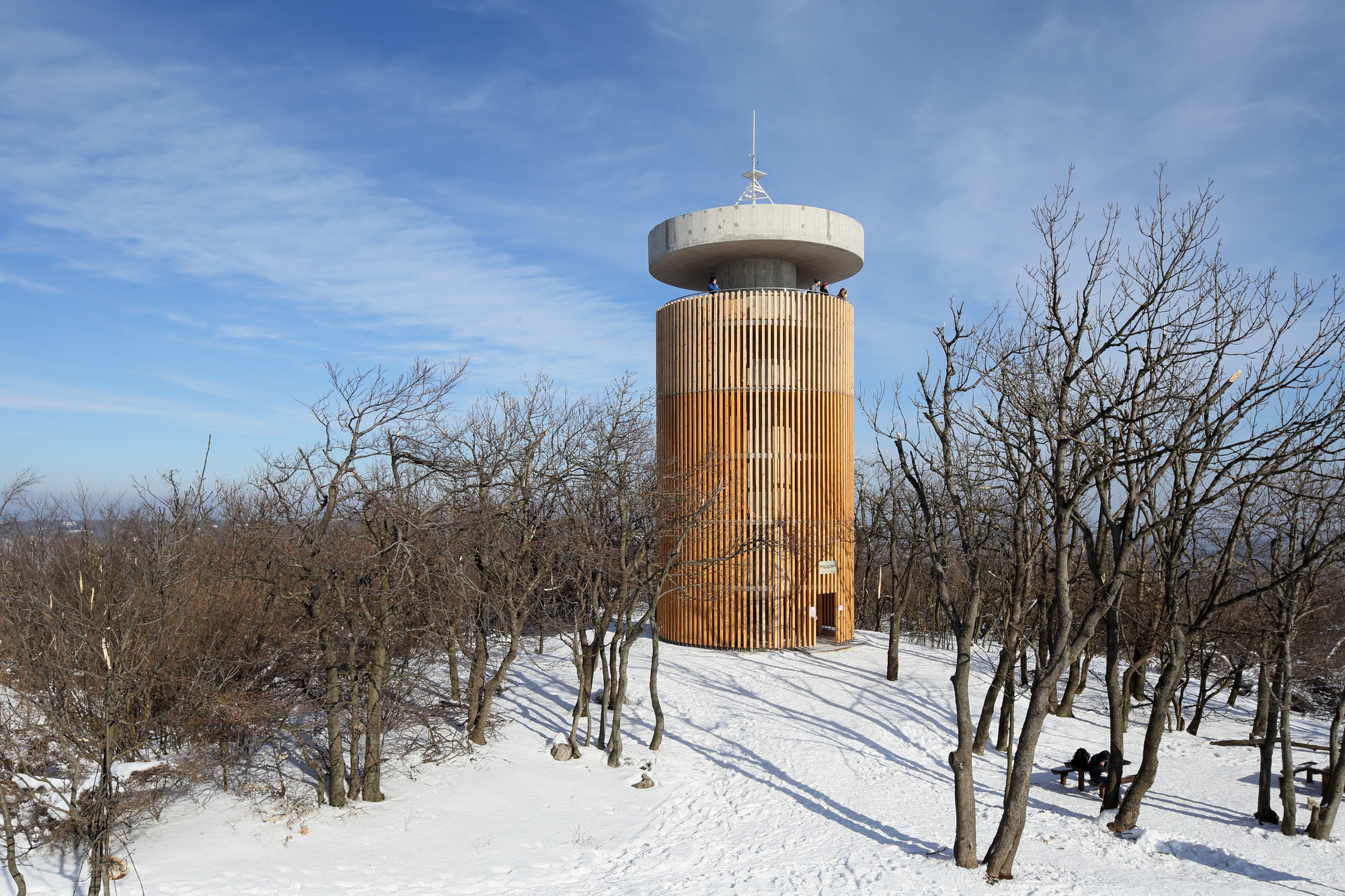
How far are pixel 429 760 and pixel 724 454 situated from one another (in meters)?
10.3

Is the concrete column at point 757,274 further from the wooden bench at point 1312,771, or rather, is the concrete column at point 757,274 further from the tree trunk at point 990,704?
the wooden bench at point 1312,771

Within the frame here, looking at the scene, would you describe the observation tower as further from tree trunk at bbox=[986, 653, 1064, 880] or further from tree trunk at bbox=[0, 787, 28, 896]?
tree trunk at bbox=[0, 787, 28, 896]

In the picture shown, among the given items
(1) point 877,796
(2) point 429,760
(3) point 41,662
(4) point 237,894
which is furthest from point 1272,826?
(3) point 41,662

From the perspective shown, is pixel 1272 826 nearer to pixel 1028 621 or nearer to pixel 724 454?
pixel 1028 621

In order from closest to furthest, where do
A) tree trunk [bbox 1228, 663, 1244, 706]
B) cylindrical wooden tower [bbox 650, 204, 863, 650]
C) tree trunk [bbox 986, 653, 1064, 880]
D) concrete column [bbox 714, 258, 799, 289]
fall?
1. tree trunk [bbox 986, 653, 1064, 880]
2. tree trunk [bbox 1228, 663, 1244, 706]
3. cylindrical wooden tower [bbox 650, 204, 863, 650]
4. concrete column [bbox 714, 258, 799, 289]

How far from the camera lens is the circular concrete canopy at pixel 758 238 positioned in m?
19.4

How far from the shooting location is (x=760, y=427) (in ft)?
65.7

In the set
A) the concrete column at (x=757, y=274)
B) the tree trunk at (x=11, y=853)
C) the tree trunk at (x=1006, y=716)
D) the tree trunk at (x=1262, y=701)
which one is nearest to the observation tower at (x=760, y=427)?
the concrete column at (x=757, y=274)

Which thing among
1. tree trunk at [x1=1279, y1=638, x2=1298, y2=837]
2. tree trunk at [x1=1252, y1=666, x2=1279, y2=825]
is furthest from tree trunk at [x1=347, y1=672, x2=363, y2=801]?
tree trunk at [x1=1252, y1=666, x2=1279, y2=825]

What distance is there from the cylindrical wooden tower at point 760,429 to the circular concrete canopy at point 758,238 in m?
0.04

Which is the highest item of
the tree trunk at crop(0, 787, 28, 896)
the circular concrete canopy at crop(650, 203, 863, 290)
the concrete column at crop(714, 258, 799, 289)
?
the circular concrete canopy at crop(650, 203, 863, 290)

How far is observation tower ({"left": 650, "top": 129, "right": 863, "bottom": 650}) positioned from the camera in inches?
778

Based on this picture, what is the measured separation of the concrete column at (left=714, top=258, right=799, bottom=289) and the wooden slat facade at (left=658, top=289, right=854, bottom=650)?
2.52 feet

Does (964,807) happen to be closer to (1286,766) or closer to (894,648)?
(1286,766)
